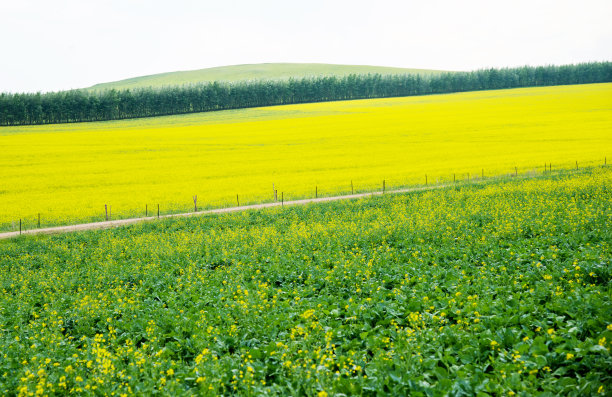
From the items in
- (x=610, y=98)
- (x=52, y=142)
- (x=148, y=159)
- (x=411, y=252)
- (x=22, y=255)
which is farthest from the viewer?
(x=610, y=98)

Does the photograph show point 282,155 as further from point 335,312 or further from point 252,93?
point 252,93

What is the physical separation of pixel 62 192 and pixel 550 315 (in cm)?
4158

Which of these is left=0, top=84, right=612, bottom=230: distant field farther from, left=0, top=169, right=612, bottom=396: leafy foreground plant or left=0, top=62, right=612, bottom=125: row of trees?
left=0, top=169, right=612, bottom=396: leafy foreground plant

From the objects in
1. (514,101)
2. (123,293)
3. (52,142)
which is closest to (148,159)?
(52,142)

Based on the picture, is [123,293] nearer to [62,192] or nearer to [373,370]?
[373,370]

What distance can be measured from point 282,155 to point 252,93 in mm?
73191

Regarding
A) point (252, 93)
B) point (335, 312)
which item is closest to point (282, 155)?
point (335, 312)

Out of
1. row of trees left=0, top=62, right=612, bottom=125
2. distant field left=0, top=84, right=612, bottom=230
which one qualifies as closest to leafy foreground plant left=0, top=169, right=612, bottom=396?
distant field left=0, top=84, right=612, bottom=230

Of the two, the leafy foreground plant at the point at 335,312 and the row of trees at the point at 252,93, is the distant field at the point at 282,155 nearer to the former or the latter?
the row of trees at the point at 252,93

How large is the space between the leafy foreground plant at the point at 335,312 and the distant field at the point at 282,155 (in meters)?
18.6

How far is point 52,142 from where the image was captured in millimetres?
67938

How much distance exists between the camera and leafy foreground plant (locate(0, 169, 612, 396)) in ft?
21.3

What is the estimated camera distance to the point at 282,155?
53.8m

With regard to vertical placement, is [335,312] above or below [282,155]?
below
